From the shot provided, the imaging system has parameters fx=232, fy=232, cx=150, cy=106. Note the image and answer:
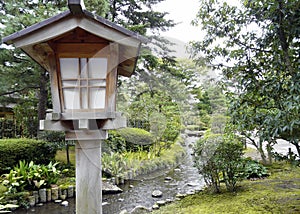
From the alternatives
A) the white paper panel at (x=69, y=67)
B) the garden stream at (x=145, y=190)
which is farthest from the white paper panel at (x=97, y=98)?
the garden stream at (x=145, y=190)

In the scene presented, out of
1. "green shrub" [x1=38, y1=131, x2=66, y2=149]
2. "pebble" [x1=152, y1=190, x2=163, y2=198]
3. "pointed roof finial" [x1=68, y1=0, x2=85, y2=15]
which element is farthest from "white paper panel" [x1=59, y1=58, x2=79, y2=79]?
"green shrub" [x1=38, y1=131, x2=66, y2=149]

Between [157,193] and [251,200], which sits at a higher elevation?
[251,200]

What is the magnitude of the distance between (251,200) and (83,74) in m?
2.85

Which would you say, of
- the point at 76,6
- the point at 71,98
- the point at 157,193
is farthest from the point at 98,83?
the point at 157,193

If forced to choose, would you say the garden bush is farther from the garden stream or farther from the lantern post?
the lantern post

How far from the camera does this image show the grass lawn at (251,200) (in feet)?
9.76

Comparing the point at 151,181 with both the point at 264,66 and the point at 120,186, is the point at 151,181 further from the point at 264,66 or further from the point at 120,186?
the point at 264,66

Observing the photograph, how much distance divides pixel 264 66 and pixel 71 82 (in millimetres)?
2116

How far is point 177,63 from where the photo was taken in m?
8.87

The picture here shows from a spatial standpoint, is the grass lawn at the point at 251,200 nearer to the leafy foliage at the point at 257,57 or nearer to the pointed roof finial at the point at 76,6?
the leafy foliage at the point at 257,57

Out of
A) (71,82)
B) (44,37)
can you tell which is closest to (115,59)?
(71,82)

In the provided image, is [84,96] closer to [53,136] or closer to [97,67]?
[97,67]

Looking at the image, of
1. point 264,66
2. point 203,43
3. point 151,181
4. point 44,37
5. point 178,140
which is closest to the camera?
point 44,37

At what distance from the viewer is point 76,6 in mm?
1731
